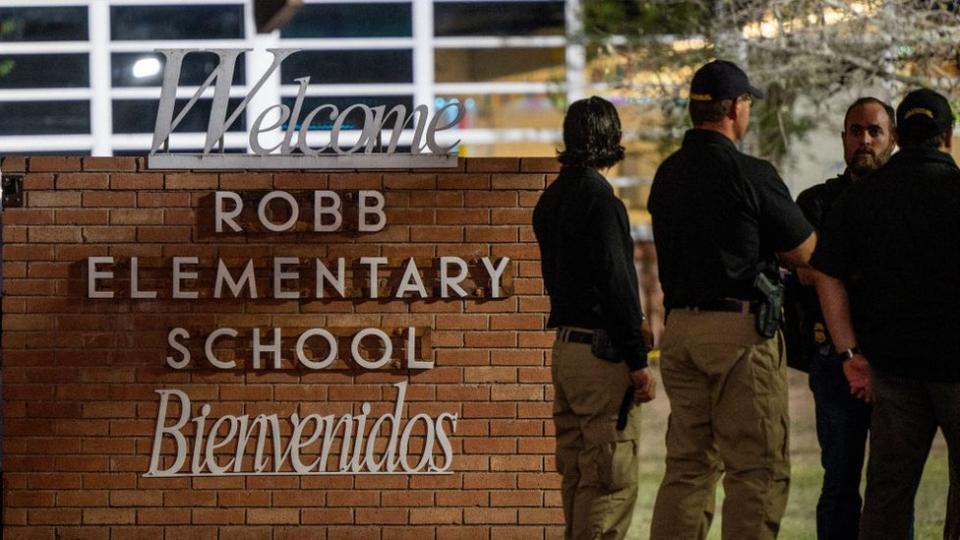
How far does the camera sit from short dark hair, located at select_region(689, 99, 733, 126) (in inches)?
206

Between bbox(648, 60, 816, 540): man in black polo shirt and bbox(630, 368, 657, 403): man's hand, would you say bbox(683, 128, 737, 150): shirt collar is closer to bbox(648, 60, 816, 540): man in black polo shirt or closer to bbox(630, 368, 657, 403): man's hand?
bbox(648, 60, 816, 540): man in black polo shirt

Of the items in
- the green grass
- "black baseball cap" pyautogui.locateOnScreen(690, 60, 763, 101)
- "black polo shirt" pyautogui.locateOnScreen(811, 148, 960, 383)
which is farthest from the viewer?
the green grass

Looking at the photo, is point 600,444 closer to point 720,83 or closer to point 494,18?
point 720,83

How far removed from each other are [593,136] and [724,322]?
0.92m

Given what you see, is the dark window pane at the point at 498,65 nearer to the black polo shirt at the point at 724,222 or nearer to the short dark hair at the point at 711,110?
the short dark hair at the point at 711,110

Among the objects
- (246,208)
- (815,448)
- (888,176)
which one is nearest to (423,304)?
(246,208)

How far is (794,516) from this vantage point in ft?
26.2

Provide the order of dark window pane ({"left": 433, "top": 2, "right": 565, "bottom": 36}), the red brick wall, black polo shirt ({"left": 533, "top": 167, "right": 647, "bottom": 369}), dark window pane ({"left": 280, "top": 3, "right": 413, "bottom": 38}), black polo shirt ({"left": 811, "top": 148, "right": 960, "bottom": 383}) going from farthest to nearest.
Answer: dark window pane ({"left": 433, "top": 2, "right": 565, "bottom": 36}) < dark window pane ({"left": 280, "top": 3, "right": 413, "bottom": 38}) < the red brick wall < black polo shirt ({"left": 533, "top": 167, "right": 647, "bottom": 369}) < black polo shirt ({"left": 811, "top": 148, "right": 960, "bottom": 383})

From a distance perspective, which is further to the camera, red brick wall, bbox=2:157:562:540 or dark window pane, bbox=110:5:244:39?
dark window pane, bbox=110:5:244:39

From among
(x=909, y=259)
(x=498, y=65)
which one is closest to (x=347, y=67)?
(x=498, y=65)

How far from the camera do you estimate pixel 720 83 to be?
206 inches

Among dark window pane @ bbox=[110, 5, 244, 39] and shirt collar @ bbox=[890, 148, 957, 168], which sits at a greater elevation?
dark window pane @ bbox=[110, 5, 244, 39]

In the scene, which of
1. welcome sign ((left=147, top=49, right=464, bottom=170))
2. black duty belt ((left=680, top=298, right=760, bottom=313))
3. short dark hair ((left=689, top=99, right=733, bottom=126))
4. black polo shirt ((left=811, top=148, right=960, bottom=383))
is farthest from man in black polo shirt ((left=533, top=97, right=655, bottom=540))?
welcome sign ((left=147, top=49, right=464, bottom=170))

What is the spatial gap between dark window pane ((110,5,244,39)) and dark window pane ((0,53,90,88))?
1.43 feet
